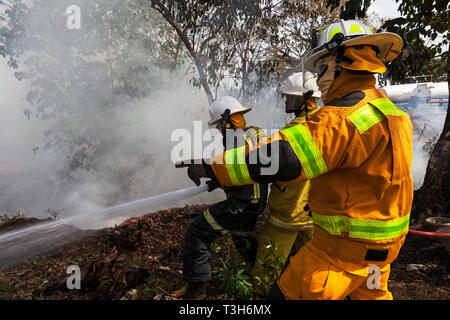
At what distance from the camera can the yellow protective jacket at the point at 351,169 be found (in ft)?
4.47

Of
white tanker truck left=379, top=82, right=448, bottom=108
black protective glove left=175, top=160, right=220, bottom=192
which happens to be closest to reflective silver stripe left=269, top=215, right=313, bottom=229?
black protective glove left=175, top=160, right=220, bottom=192

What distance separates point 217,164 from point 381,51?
119 centimetres

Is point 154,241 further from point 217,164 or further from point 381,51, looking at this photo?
point 381,51

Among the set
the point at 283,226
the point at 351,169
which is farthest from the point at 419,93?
the point at 351,169

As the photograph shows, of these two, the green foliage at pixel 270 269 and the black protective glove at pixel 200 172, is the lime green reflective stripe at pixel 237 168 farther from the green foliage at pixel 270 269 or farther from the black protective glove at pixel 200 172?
the green foliage at pixel 270 269

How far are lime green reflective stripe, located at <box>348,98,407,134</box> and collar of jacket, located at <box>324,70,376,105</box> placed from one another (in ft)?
0.44

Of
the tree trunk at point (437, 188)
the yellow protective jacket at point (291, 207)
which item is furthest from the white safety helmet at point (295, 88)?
the tree trunk at point (437, 188)

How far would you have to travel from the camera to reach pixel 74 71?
8.15 meters

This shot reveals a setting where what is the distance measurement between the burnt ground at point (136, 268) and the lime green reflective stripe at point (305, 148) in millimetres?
1381

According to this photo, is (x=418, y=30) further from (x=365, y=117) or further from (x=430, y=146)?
(x=430, y=146)

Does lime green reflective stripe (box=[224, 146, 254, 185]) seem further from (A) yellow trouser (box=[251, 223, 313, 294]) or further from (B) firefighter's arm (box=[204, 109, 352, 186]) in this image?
(A) yellow trouser (box=[251, 223, 313, 294])

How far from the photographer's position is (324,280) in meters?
1.52
